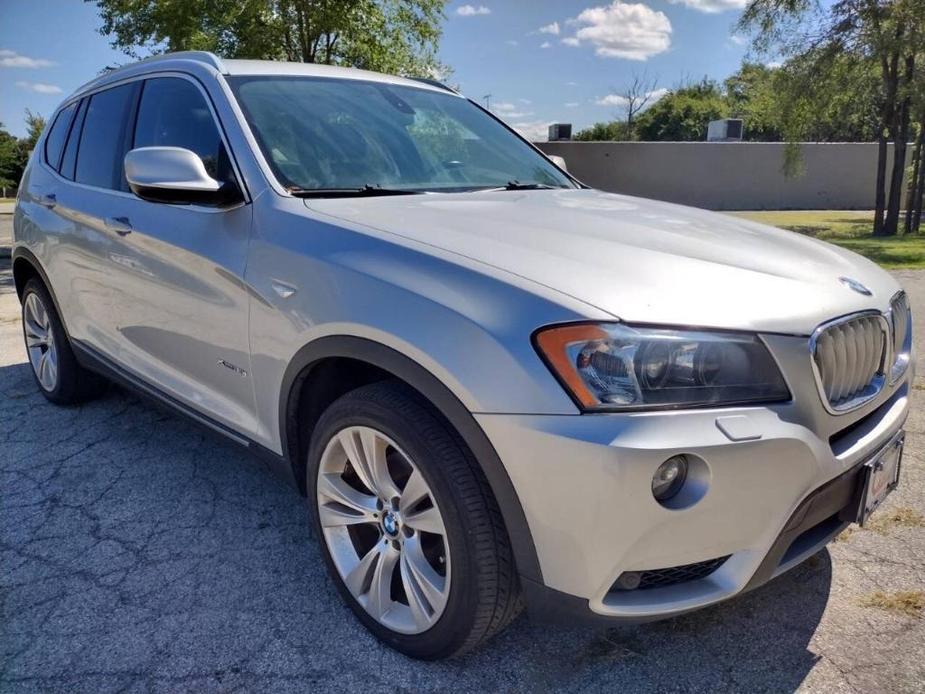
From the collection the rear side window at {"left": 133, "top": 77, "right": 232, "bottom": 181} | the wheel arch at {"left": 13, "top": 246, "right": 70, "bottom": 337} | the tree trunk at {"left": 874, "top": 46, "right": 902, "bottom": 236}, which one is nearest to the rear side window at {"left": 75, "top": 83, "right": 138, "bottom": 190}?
the rear side window at {"left": 133, "top": 77, "right": 232, "bottom": 181}

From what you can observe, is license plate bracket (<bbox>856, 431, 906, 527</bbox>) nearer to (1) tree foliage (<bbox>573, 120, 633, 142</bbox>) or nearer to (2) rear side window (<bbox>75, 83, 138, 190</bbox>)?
(2) rear side window (<bbox>75, 83, 138, 190</bbox>)

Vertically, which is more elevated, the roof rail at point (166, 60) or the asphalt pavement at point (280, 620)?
the roof rail at point (166, 60)

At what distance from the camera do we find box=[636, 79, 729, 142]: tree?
5031 centimetres

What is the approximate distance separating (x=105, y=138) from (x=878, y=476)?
367 cm

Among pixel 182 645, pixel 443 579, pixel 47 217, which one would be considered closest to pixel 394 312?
pixel 443 579

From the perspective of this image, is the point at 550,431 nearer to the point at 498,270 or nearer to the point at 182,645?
the point at 498,270

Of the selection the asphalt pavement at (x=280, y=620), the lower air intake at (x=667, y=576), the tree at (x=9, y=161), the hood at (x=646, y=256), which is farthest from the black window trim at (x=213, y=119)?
the tree at (x=9, y=161)

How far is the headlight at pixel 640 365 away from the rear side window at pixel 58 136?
3618mm

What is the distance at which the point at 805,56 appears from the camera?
16.2 m

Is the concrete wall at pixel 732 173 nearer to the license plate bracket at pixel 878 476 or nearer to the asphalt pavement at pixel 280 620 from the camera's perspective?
the asphalt pavement at pixel 280 620

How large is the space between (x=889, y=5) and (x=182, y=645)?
689 inches

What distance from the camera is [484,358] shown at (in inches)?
70.9

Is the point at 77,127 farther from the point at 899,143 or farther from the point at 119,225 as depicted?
the point at 899,143

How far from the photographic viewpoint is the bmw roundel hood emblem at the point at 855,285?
7.37ft
